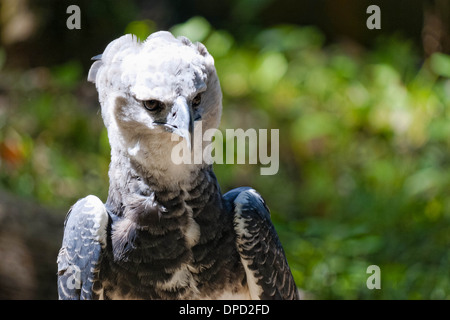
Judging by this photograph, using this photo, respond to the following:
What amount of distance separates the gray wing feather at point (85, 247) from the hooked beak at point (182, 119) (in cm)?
39

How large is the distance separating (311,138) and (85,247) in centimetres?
255

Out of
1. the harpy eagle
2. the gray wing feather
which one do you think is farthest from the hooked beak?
the gray wing feather

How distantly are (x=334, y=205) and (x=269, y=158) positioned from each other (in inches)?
22.9

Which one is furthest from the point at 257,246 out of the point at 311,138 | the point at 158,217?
the point at 311,138

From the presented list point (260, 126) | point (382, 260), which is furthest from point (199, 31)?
point (382, 260)

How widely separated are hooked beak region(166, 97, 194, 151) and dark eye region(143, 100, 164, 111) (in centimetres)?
4

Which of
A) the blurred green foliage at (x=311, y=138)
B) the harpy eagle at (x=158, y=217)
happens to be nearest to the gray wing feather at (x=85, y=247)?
the harpy eagle at (x=158, y=217)

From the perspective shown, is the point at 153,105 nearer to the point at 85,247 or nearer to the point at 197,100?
the point at 197,100

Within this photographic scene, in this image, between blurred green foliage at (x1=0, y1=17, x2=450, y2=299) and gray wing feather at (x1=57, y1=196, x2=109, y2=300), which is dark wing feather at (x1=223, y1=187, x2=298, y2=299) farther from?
blurred green foliage at (x1=0, y1=17, x2=450, y2=299)

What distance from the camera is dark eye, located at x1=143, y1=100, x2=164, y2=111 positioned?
1.34m

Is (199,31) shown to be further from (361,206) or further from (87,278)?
(87,278)

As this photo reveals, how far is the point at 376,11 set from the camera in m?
3.37

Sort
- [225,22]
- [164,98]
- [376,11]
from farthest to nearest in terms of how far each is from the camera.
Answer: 1. [225,22]
2. [376,11]
3. [164,98]

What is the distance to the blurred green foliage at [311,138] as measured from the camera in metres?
3.42
